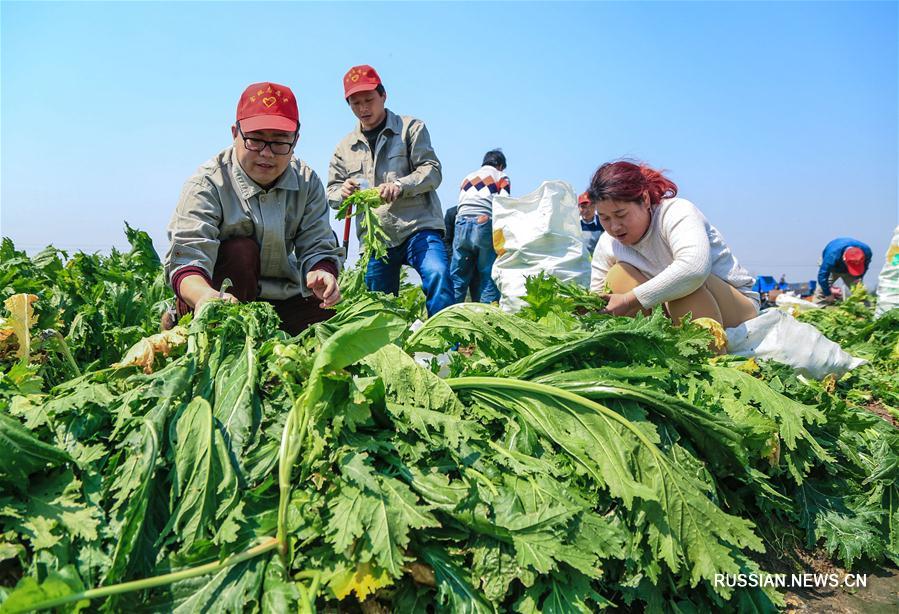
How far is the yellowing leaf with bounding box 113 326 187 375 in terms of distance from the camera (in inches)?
90.5

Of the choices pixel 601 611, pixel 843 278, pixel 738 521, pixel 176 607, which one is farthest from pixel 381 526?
pixel 843 278

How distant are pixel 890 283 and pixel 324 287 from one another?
5369 mm

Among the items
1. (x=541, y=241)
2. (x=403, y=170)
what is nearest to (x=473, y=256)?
(x=541, y=241)

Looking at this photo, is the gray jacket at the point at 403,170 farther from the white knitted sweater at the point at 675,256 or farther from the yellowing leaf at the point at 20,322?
the yellowing leaf at the point at 20,322

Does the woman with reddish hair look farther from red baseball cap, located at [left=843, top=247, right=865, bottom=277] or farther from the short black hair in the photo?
red baseball cap, located at [left=843, top=247, right=865, bottom=277]

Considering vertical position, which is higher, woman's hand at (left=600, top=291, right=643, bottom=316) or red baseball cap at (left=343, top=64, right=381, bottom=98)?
red baseball cap at (left=343, top=64, right=381, bottom=98)

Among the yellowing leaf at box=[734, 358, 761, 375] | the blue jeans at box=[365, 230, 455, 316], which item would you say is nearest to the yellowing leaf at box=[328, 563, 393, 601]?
the yellowing leaf at box=[734, 358, 761, 375]

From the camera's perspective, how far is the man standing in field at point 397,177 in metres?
4.67

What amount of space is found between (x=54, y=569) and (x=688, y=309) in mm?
3225

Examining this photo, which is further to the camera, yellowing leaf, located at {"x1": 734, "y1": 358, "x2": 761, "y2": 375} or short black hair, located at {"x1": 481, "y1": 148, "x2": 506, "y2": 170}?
short black hair, located at {"x1": 481, "y1": 148, "x2": 506, "y2": 170}

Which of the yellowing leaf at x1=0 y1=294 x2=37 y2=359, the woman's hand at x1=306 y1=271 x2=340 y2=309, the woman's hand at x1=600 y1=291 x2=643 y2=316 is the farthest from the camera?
the woman's hand at x1=600 y1=291 x2=643 y2=316

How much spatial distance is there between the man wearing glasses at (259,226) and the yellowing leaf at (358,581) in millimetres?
1725

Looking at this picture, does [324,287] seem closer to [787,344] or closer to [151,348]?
[151,348]

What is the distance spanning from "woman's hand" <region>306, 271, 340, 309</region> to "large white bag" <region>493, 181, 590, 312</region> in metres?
2.19
